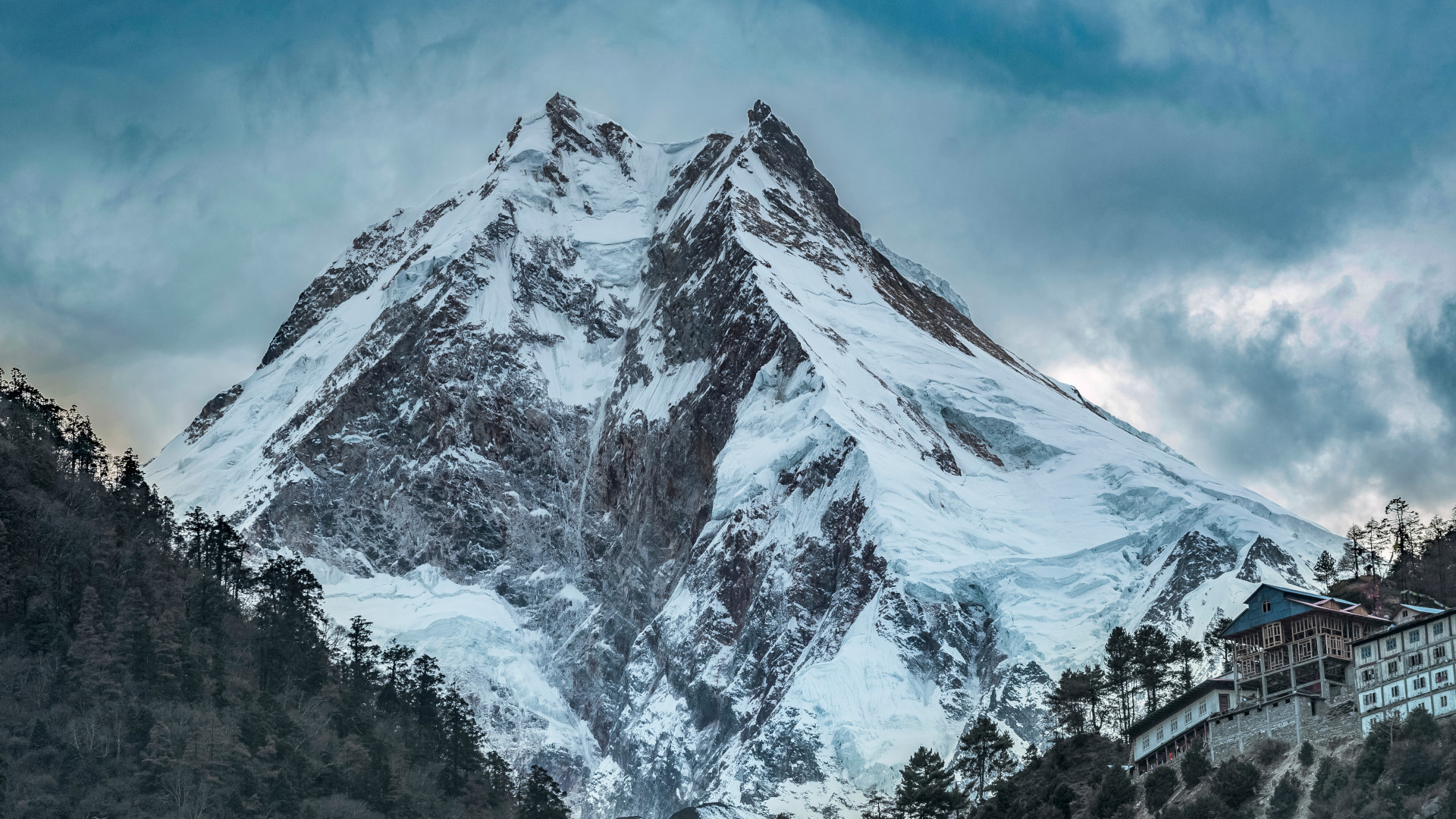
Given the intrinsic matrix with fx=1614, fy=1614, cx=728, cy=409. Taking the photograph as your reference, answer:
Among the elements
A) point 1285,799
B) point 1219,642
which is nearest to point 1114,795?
point 1285,799

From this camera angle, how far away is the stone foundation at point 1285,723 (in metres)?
89.0

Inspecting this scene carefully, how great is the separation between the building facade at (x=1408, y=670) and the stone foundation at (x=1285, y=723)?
1.16 m

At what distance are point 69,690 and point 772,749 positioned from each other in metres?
63.1

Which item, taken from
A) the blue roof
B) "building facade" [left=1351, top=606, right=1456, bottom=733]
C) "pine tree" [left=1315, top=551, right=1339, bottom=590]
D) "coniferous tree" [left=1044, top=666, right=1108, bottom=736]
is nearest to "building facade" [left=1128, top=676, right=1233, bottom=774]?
the blue roof

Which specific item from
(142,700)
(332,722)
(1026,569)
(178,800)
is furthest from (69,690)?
(1026,569)

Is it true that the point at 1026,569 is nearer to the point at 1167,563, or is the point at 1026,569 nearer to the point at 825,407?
the point at 1167,563

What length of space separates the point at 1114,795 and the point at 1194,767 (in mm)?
6776

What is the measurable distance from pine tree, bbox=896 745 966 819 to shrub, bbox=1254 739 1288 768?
26.8m

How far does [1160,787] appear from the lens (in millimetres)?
95625

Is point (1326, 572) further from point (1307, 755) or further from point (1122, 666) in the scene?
point (1307, 755)

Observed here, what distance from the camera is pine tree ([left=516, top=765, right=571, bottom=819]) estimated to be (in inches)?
5472

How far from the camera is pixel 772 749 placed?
494ft

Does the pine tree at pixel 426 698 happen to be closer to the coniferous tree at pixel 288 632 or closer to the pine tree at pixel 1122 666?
the coniferous tree at pixel 288 632

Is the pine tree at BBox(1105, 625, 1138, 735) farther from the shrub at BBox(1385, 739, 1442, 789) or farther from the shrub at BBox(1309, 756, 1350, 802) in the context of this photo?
the shrub at BBox(1385, 739, 1442, 789)
